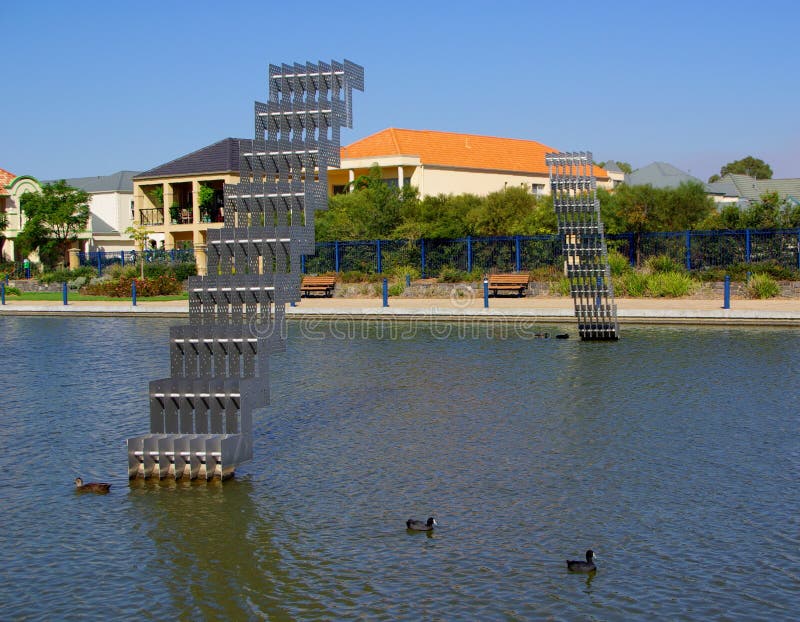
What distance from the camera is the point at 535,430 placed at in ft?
45.6

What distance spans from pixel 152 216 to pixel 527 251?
33.6 meters

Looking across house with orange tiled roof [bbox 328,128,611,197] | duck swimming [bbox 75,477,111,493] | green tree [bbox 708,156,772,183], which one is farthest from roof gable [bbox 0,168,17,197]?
green tree [bbox 708,156,772,183]

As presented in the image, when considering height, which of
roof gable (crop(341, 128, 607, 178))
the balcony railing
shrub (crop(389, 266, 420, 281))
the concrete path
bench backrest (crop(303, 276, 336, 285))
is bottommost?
the concrete path

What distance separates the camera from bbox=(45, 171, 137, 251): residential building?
71812mm

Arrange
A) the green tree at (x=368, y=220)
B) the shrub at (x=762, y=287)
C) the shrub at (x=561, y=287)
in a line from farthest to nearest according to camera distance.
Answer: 1. the green tree at (x=368, y=220)
2. the shrub at (x=561, y=287)
3. the shrub at (x=762, y=287)

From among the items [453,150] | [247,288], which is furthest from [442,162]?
[247,288]

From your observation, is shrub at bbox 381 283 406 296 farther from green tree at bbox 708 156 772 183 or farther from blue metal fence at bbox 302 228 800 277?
green tree at bbox 708 156 772 183

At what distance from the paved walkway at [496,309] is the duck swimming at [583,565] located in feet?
72.6

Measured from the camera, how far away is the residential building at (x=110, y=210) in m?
71.8

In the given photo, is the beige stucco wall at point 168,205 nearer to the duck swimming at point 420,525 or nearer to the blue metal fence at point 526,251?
the blue metal fence at point 526,251

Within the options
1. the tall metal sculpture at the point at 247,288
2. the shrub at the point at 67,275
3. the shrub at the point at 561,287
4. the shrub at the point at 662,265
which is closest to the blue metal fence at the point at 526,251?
the shrub at the point at 662,265

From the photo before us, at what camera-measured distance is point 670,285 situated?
36.1 m

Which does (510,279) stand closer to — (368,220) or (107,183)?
(368,220)

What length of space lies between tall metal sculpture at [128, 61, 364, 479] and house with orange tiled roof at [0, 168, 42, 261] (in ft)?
198
